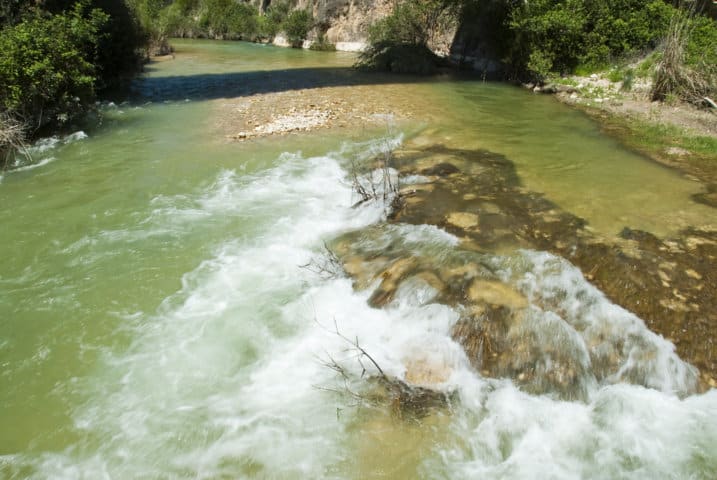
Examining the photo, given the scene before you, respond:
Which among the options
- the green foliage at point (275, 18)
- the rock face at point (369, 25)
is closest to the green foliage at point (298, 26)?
the rock face at point (369, 25)

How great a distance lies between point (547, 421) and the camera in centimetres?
368

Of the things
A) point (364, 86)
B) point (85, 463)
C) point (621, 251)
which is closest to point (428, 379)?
point (85, 463)

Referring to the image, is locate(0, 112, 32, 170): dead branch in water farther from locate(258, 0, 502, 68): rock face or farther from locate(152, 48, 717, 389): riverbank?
locate(258, 0, 502, 68): rock face

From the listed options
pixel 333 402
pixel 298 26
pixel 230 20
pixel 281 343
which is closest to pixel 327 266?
pixel 281 343

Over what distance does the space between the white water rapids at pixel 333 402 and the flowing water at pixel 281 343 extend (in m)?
0.02

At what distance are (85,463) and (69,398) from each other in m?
0.81

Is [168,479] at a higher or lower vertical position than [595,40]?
lower

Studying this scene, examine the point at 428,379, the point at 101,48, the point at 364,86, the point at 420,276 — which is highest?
the point at 101,48

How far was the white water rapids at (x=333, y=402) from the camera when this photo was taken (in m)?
3.37

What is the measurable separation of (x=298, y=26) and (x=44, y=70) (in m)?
32.5

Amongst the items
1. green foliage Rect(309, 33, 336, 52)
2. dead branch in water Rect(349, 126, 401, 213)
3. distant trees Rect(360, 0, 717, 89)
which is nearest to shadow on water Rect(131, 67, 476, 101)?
distant trees Rect(360, 0, 717, 89)

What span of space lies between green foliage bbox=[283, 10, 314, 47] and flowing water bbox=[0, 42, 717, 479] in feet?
113

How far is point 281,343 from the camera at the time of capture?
15.3 feet

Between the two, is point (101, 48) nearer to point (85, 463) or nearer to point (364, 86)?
point (364, 86)
